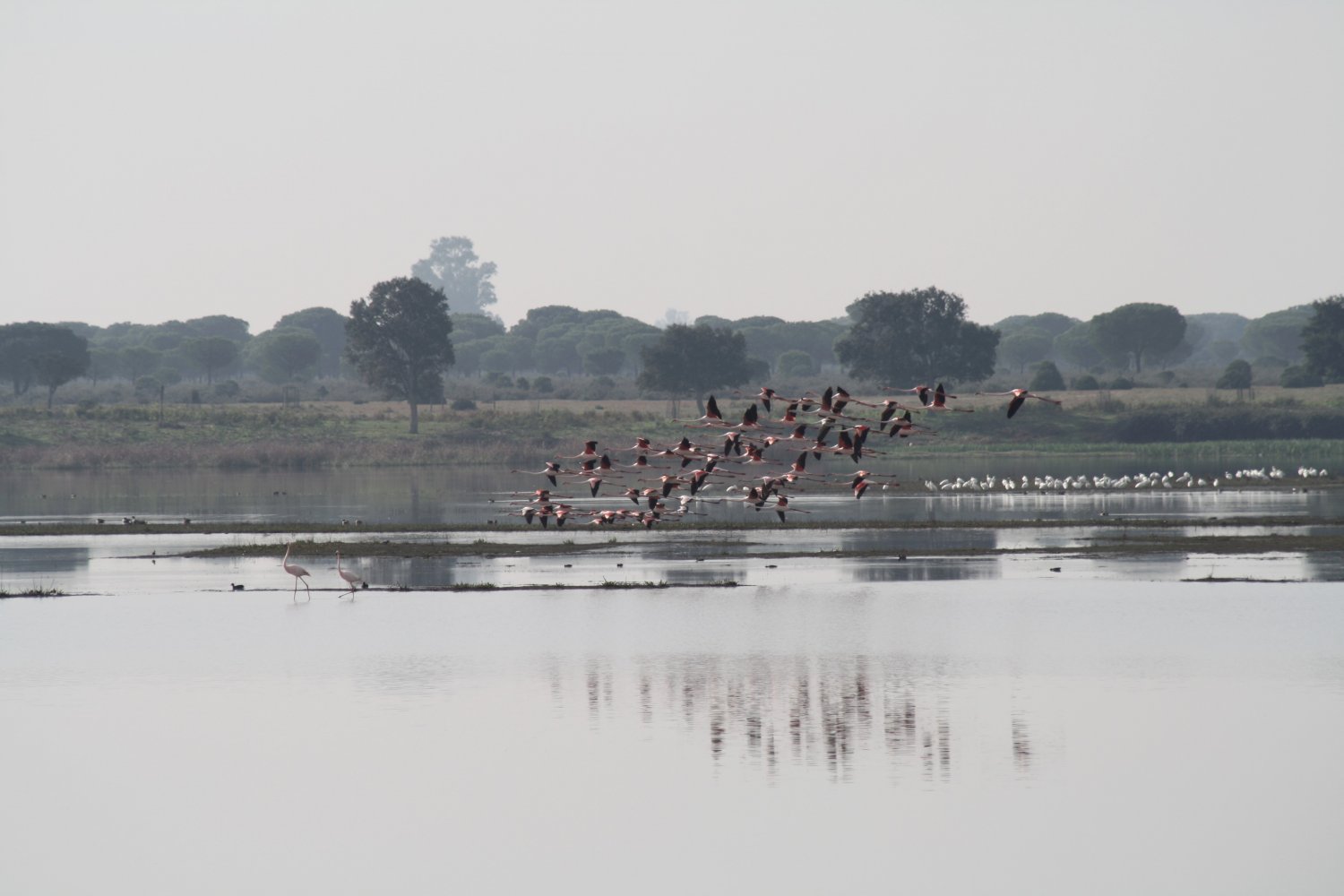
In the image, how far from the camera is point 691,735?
2811cm

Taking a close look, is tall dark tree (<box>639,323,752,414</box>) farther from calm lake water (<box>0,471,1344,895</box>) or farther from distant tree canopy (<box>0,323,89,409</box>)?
calm lake water (<box>0,471,1344,895</box>)

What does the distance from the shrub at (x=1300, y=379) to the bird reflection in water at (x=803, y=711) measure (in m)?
118

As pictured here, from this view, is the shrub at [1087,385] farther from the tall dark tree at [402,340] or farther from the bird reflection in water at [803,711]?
the bird reflection in water at [803,711]

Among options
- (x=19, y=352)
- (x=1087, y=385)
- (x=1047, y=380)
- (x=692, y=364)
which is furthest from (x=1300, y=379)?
(x=19, y=352)

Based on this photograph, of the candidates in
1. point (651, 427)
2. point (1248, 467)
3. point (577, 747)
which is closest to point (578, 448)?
point (651, 427)

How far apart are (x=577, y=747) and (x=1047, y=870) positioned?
8784mm

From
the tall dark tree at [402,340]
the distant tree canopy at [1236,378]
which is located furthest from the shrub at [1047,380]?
the tall dark tree at [402,340]

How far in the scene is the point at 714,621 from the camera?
132ft

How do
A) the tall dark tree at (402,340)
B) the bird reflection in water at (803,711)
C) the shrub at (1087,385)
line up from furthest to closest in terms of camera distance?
1. the shrub at (1087,385)
2. the tall dark tree at (402,340)
3. the bird reflection in water at (803,711)

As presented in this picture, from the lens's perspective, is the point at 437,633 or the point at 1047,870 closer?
the point at 1047,870

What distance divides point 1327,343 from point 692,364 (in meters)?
47.9

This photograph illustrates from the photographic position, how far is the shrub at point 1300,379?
14388 centimetres

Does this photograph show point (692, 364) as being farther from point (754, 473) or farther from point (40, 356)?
point (40, 356)

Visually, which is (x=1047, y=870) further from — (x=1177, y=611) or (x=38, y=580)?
(x=38, y=580)
